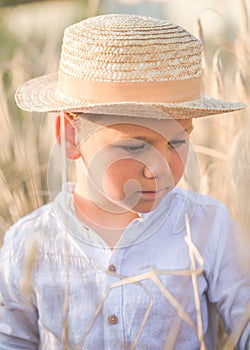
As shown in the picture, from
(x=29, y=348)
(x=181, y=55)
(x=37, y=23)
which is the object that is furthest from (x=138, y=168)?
(x=37, y=23)

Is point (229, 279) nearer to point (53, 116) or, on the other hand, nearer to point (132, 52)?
point (132, 52)

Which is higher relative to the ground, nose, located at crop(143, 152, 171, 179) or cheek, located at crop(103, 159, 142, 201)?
nose, located at crop(143, 152, 171, 179)

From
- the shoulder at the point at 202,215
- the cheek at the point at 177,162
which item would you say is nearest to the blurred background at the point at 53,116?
the shoulder at the point at 202,215

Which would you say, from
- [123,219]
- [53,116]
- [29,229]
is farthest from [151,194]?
[53,116]

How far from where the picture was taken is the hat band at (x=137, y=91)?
1.28m

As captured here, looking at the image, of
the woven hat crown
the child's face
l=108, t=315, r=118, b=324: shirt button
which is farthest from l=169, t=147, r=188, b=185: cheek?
l=108, t=315, r=118, b=324: shirt button

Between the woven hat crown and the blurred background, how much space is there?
0.32 ft

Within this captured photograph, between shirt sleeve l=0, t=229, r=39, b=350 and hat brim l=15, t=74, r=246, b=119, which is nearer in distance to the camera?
hat brim l=15, t=74, r=246, b=119

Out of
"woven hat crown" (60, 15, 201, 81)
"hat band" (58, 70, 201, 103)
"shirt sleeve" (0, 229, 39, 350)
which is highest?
"woven hat crown" (60, 15, 201, 81)

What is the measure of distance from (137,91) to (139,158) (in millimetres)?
104

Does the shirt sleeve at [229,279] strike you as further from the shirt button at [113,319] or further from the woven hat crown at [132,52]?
the woven hat crown at [132,52]

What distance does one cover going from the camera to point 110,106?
4.10 ft

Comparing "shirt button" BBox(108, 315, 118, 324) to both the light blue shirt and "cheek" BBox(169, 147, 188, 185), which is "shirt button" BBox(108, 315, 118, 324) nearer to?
the light blue shirt

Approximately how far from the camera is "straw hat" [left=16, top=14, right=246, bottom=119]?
4.20 feet
